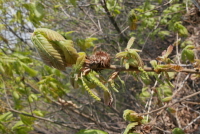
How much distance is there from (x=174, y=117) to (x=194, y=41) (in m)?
1.49

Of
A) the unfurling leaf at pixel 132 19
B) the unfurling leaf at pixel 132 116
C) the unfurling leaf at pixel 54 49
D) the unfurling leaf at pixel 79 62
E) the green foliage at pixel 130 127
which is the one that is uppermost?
the unfurling leaf at pixel 132 19

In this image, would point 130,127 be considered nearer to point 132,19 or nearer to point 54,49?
point 54,49

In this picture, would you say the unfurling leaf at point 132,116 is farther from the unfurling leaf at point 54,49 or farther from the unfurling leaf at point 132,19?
the unfurling leaf at point 132,19

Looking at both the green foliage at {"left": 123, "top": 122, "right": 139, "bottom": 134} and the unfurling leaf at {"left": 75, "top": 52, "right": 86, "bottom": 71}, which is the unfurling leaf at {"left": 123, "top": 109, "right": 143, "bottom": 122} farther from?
the unfurling leaf at {"left": 75, "top": 52, "right": 86, "bottom": 71}

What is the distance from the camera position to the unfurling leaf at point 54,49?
850 mm

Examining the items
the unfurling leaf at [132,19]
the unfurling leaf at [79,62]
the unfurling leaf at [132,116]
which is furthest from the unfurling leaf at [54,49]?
the unfurling leaf at [132,19]

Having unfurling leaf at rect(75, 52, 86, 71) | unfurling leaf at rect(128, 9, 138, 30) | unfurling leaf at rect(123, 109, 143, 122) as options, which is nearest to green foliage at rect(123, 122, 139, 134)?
unfurling leaf at rect(123, 109, 143, 122)

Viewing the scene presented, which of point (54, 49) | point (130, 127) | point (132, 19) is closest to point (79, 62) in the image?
point (54, 49)

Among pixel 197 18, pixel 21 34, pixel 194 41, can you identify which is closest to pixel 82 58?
pixel 194 41

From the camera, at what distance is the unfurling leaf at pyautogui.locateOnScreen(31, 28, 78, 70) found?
2.79 ft

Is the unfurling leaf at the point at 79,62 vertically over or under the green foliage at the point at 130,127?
over

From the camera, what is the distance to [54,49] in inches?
34.1

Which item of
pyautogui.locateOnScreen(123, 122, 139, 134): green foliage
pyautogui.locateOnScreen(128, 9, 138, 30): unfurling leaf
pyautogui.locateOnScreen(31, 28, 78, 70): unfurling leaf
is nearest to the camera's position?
pyautogui.locateOnScreen(31, 28, 78, 70): unfurling leaf

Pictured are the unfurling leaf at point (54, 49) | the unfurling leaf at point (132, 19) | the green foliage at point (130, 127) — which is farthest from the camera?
the unfurling leaf at point (132, 19)
